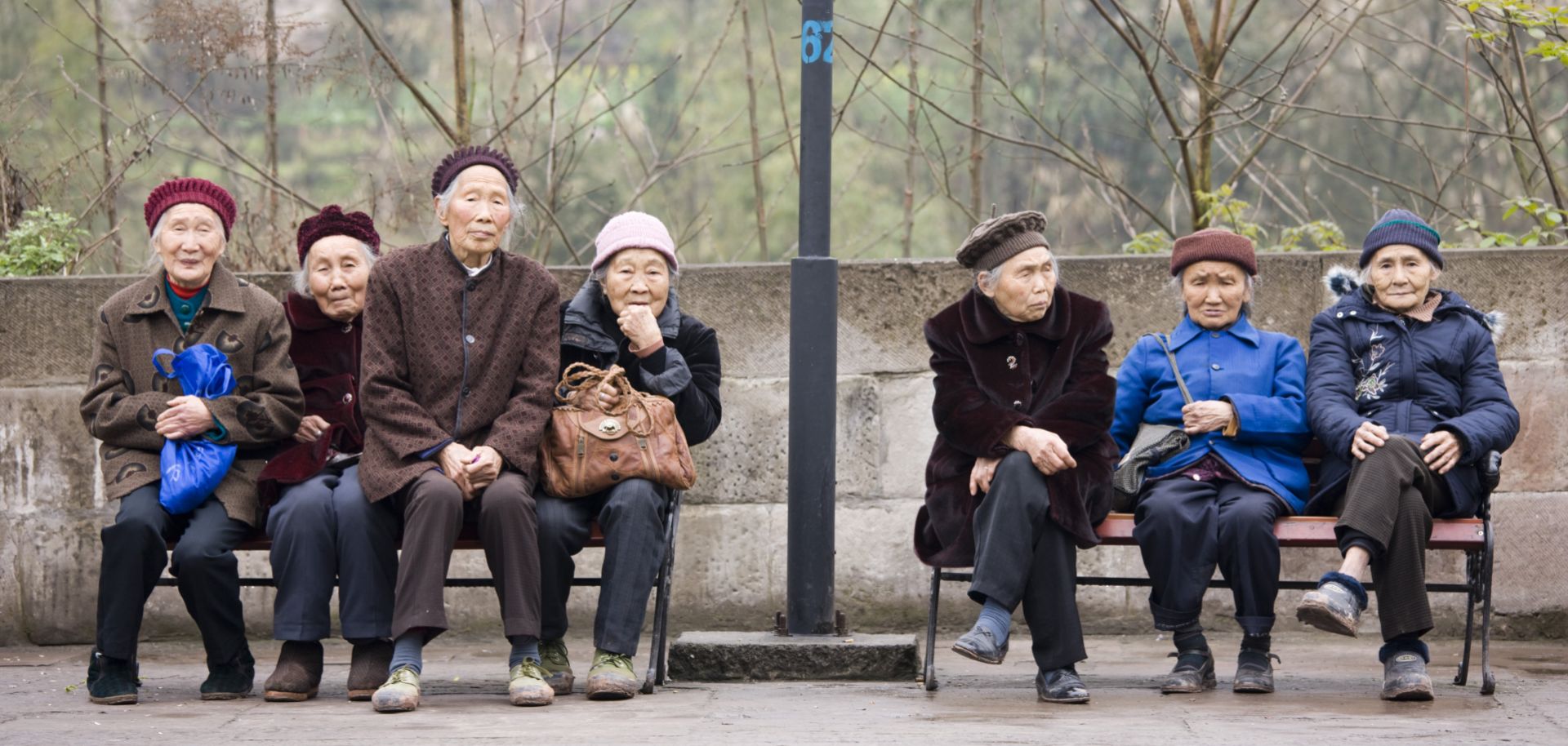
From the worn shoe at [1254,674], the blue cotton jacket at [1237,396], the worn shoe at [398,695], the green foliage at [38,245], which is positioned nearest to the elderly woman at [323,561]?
the worn shoe at [398,695]

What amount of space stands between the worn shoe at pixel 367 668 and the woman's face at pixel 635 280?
3.84 ft

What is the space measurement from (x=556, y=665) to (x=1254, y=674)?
6.28ft

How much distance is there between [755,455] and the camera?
6094mm

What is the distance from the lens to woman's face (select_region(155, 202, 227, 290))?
4973 mm

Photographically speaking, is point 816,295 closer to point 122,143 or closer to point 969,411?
point 969,411

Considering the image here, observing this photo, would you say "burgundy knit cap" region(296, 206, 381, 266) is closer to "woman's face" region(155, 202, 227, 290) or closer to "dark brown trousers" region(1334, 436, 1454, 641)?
"woman's face" region(155, 202, 227, 290)

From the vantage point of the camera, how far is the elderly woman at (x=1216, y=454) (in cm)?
470

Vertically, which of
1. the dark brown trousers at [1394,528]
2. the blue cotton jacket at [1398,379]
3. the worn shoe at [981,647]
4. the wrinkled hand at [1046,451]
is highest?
the blue cotton jacket at [1398,379]

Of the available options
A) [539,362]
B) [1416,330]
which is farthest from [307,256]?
[1416,330]

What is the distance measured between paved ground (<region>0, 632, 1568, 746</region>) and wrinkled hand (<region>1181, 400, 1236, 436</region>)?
0.74 metres

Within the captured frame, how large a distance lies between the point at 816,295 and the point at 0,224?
3.61m

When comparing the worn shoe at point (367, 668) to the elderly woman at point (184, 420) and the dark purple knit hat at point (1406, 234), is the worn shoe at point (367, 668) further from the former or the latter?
the dark purple knit hat at point (1406, 234)

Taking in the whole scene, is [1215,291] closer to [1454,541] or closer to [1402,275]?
[1402,275]

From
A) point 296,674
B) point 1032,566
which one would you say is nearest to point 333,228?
point 296,674
